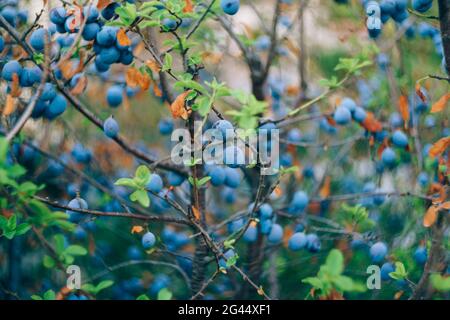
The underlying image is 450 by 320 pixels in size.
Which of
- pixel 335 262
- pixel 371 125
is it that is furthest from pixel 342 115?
pixel 335 262

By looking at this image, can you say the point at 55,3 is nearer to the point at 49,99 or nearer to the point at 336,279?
the point at 49,99

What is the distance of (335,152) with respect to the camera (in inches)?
91.6

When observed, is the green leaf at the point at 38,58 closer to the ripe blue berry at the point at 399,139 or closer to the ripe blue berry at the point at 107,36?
the ripe blue berry at the point at 107,36

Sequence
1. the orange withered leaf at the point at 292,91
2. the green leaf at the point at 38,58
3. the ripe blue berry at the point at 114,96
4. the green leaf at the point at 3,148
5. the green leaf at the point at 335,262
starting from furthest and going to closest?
the orange withered leaf at the point at 292,91 → the ripe blue berry at the point at 114,96 → the green leaf at the point at 38,58 → the green leaf at the point at 335,262 → the green leaf at the point at 3,148

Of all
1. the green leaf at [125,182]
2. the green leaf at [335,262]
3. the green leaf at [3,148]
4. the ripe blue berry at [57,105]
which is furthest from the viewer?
the ripe blue berry at [57,105]

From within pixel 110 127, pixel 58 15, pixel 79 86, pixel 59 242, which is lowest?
pixel 59 242

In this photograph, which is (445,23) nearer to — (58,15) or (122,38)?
(122,38)

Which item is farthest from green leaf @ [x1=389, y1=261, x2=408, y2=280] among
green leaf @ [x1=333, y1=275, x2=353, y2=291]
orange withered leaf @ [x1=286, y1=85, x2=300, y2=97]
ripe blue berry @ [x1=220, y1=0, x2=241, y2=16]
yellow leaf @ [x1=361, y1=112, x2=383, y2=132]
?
orange withered leaf @ [x1=286, y1=85, x2=300, y2=97]

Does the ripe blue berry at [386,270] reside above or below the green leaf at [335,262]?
below

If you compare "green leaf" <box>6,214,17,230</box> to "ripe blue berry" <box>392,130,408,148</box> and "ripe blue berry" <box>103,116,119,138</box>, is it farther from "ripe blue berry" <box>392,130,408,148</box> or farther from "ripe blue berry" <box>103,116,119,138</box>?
"ripe blue berry" <box>392,130,408,148</box>

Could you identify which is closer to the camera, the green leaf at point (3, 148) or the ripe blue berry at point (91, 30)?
the green leaf at point (3, 148)

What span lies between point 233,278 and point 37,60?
0.82 m

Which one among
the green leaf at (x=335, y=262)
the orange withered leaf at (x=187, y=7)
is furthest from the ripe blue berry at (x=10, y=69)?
the green leaf at (x=335, y=262)
